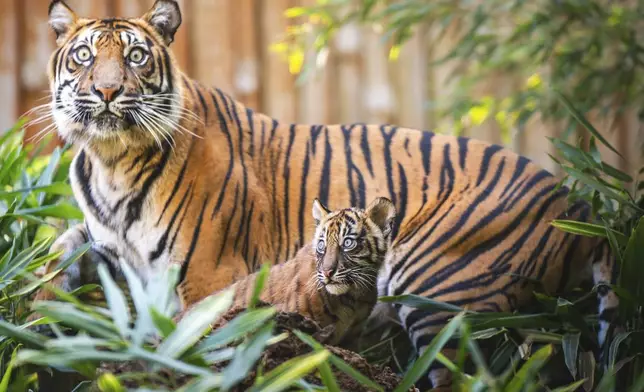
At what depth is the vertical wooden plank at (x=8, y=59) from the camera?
7250 mm

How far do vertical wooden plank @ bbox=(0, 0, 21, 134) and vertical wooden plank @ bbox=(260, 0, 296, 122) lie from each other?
1997 millimetres

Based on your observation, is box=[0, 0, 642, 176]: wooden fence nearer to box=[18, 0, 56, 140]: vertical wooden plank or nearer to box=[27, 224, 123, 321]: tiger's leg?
box=[18, 0, 56, 140]: vertical wooden plank

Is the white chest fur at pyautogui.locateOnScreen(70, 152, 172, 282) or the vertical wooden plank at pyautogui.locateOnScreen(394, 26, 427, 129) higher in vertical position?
the vertical wooden plank at pyautogui.locateOnScreen(394, 26, 427, 129)

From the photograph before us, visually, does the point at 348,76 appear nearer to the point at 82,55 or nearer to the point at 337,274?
the point at 82,55

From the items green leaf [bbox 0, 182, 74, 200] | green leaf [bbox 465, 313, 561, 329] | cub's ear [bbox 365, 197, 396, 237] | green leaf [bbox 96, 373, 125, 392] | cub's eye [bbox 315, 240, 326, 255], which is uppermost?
green leaf [bbox 0, 182, 74, 200]

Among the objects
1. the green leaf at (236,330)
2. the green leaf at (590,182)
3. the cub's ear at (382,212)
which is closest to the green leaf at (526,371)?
the green leaf at (236,330)

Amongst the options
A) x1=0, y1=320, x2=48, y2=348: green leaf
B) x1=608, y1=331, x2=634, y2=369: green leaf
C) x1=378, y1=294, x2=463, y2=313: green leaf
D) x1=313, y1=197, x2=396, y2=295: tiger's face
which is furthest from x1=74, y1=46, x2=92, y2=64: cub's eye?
x1=608, y1=331, x2=634, y2=369: green leaf

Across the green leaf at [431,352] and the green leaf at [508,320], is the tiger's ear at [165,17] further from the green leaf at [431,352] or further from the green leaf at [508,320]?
the green leaf at [431,352]

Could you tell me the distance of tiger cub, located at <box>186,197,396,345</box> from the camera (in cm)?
344

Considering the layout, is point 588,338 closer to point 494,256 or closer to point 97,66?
point 494,256

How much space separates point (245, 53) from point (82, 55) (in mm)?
4402

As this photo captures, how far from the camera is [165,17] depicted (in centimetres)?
396

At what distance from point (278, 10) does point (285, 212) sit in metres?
4.44

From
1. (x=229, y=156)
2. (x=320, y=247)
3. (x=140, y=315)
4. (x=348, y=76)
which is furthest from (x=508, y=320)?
(x=348, y=76)
